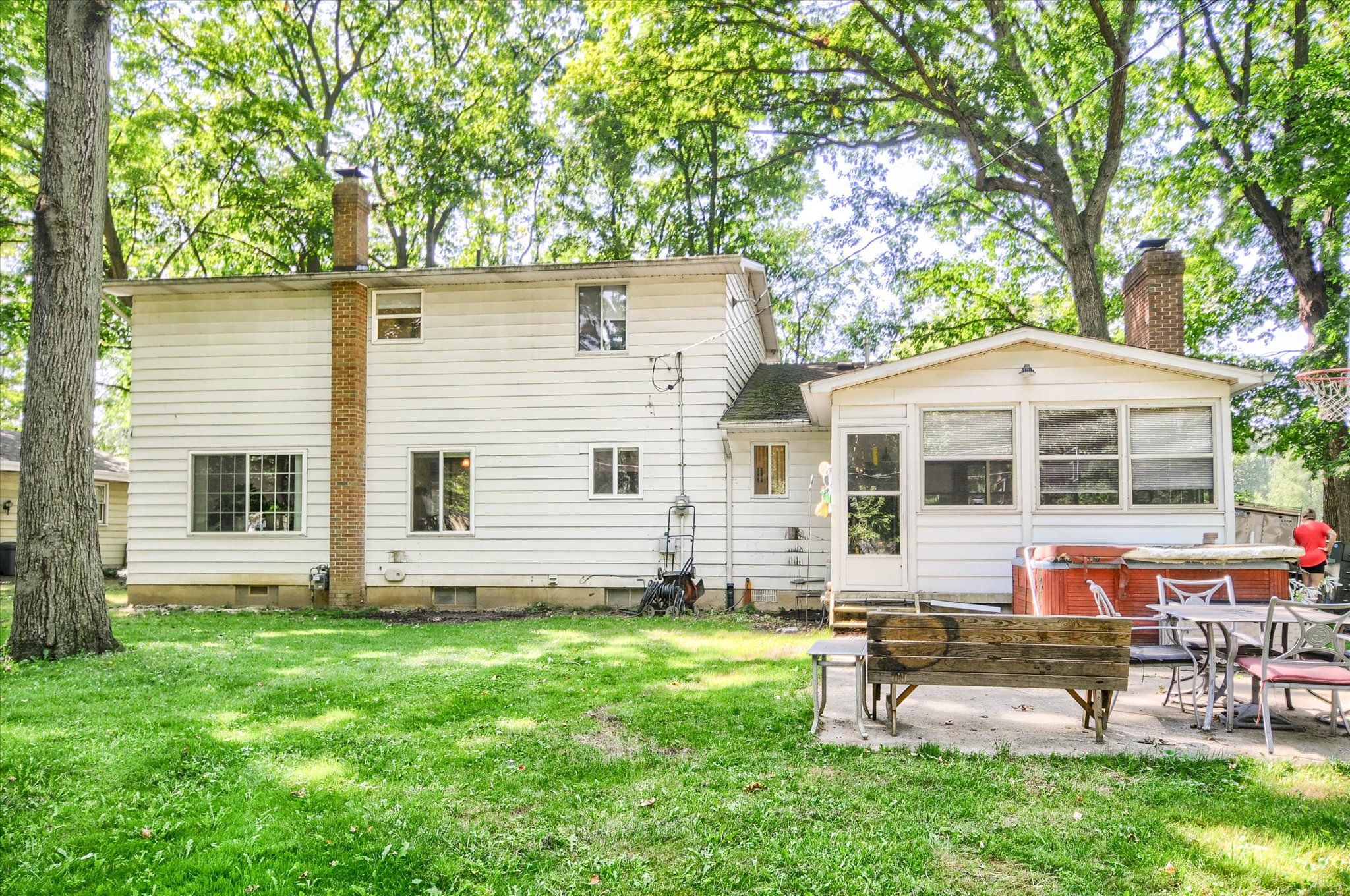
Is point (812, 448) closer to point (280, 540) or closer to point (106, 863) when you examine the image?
point (280, 540)

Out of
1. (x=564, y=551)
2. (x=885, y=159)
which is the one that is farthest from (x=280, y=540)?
(x=885, y=159)

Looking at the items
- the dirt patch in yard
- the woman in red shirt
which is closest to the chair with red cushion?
the woman in red shirt

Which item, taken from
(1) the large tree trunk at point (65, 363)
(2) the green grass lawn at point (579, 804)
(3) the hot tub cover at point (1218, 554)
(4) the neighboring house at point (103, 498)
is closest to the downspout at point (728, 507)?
(3) the hot tub cover at point (1218, 554)

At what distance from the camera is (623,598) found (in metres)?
13.9

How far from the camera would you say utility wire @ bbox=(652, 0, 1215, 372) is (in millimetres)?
10180

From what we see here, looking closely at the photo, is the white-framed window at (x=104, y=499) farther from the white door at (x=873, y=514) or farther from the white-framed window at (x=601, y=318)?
the white door at (x=873, y=514)

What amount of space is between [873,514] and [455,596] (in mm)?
7187

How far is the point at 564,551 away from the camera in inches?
551

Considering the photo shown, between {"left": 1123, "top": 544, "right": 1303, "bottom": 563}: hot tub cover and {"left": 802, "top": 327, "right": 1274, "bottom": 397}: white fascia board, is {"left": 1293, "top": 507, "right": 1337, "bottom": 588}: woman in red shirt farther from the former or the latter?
{"left": 1123, "top": 544, "right": 1303, "bottom": 563}: hot tub cover

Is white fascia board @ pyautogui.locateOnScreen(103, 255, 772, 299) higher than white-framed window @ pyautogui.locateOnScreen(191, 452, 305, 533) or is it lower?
higher

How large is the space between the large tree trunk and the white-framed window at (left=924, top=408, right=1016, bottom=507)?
9698 mm

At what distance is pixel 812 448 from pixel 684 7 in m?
9.44

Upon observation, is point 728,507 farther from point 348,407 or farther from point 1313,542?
point 1313,542

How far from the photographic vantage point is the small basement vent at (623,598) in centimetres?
1382
